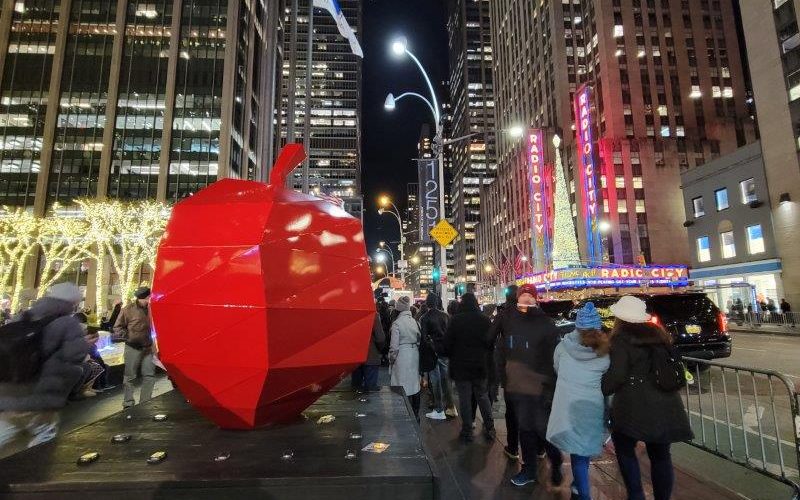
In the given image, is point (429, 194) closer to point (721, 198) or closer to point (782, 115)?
point (782, 115)

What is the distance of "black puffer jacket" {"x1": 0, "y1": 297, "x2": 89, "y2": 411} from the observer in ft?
13.2

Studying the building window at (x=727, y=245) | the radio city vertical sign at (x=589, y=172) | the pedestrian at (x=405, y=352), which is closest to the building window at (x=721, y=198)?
Result: the building window at (x=727, y=245)

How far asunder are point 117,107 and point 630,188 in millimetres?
67822

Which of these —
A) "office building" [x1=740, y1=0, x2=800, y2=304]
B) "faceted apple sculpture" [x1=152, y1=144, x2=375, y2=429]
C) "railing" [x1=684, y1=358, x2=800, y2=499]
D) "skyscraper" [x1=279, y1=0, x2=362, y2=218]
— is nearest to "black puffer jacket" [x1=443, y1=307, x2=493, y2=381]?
"railing" [x1=684, y1=358, x2=800, y2=499]

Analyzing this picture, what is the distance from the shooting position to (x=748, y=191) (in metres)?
31.8

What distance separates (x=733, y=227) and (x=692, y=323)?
99.0ft

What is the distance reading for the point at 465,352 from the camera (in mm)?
6156

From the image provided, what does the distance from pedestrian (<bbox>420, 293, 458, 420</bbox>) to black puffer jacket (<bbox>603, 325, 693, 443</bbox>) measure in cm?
353

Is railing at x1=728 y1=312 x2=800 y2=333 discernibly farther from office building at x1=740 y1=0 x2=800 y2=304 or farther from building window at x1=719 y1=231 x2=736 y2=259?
building window at x1=719 y1=231 x2=736 y2=259

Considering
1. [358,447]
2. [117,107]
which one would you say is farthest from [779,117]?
[117,107]

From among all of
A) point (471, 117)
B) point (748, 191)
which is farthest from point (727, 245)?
point (471, 117)

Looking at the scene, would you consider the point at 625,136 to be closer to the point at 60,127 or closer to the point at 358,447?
the point at 358,447

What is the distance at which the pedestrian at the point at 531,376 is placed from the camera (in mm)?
4621

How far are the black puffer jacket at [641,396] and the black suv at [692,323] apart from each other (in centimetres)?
608
